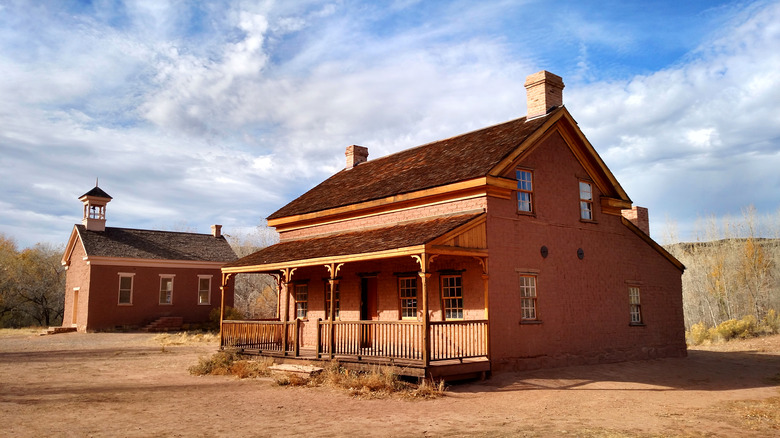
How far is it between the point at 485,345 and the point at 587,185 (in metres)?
7.24

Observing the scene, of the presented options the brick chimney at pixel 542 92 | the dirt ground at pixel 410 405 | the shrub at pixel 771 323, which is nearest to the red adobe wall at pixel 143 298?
the dirt ground at pixel 410 405

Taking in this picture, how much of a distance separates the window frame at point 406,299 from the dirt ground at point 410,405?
3481 millimetres

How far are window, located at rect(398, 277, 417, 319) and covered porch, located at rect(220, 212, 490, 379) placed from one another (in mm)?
29

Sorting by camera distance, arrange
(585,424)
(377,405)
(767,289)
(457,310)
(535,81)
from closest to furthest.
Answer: (585,424) → (377,405) → (457,310) → (535,81) → (767,289)

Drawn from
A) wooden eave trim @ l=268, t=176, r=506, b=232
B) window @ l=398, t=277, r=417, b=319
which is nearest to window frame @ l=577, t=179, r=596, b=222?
wooden eave trim @ l=268, t=176, r=506, b=232

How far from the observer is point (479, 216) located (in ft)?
48.8

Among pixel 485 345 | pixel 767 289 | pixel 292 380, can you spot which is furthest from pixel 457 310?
pixel 767 289

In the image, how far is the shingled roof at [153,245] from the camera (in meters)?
35.0

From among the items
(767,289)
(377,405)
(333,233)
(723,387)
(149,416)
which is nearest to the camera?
(149,416)

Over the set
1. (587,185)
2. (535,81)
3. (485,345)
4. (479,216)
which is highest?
(535,81)

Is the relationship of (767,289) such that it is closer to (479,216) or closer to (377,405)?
(479,216)

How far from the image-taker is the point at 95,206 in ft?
122

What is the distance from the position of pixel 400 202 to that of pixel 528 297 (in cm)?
465

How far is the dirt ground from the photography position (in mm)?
9398
